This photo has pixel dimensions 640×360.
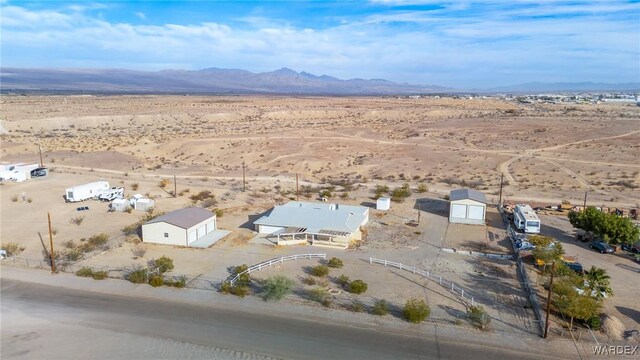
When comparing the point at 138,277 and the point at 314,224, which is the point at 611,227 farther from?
the point at 138,277

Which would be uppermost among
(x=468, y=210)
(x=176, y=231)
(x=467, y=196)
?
(x=467, y=196)

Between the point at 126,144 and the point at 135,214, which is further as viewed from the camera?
the point at 126,144

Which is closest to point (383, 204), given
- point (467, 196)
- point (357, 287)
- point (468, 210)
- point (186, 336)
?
point (467, 196)

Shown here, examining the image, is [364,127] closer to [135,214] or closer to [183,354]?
[135,214]

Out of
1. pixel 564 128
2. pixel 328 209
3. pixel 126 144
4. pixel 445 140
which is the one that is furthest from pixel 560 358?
pixel 564 128

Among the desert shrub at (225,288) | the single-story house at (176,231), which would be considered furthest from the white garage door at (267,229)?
the desert shrub at (225,288)

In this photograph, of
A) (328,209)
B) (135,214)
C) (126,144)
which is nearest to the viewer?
(328,209)

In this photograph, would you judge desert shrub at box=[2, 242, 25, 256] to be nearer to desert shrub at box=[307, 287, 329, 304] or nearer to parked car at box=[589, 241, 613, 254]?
desert shrub at box=[307, 287, 329, 304]

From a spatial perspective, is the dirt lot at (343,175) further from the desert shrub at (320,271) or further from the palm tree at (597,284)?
the desert shrub at (320,271)
